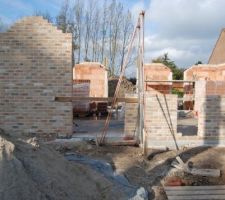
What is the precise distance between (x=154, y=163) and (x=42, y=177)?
3.37m

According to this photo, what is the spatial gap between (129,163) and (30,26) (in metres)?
4.44

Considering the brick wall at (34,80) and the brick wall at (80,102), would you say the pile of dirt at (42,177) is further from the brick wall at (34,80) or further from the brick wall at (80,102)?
the brick wall at (80,102)

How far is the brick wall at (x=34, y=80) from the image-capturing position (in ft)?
35.1

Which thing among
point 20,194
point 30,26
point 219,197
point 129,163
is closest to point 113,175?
point 129,163

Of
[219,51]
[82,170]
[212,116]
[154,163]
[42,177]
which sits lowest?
[154,163]

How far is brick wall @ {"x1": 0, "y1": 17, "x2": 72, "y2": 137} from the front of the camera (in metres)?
10.7

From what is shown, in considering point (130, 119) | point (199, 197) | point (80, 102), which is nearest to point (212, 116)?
point (130, 119)

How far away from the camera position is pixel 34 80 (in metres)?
10.7

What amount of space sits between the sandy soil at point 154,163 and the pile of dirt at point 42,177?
37.9 inches

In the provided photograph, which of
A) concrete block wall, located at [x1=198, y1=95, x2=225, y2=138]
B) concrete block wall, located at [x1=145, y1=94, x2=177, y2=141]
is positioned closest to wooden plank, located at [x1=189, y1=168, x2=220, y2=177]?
concrete block wall, located at [x1=145, y1=94, x2=177, y2=141]

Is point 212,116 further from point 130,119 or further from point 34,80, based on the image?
point 34,80

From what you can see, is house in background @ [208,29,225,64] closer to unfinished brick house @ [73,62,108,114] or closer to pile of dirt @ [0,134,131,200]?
unfinished brick house @ [73,62,108,114]

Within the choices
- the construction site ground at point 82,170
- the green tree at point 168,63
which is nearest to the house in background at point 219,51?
the green tree at point 168,63

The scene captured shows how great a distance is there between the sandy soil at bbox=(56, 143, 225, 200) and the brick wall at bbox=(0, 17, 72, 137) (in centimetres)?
116
